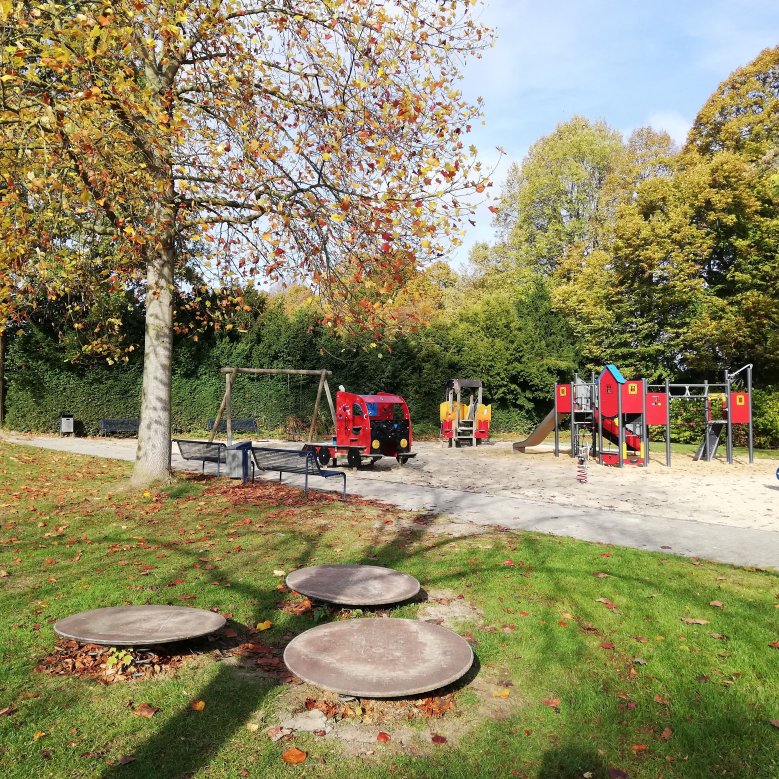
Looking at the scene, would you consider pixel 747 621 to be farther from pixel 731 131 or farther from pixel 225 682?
pixel 731 131

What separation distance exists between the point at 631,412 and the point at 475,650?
47.6 feet

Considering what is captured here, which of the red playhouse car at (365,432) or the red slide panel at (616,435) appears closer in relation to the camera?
the red playhouse car at (365,432)

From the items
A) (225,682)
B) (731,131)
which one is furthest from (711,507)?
(731,131)

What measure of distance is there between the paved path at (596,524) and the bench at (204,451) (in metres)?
2.21

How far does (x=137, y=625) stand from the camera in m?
4.17

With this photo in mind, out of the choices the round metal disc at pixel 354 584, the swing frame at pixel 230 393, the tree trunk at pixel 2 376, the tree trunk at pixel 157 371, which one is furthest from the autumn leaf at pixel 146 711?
the tree trunk at pixel 2 376

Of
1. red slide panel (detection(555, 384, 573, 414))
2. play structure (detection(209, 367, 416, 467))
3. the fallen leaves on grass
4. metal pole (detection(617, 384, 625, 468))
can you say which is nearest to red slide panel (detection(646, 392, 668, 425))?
metal pole (detection(617, 384, 625, 468))

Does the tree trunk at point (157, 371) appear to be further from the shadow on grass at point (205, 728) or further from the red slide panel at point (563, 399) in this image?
the red slide panel at point (563, 399)

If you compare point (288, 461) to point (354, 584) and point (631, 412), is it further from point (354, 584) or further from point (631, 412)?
point (631, 412)

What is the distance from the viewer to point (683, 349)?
90.8ft

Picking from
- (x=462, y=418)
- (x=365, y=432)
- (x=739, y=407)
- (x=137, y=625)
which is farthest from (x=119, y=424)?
(x=739, y=407)

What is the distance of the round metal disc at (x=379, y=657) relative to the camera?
3480 mm

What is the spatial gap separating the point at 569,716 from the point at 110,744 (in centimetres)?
254

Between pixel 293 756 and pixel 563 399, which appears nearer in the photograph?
pixel 293 756
